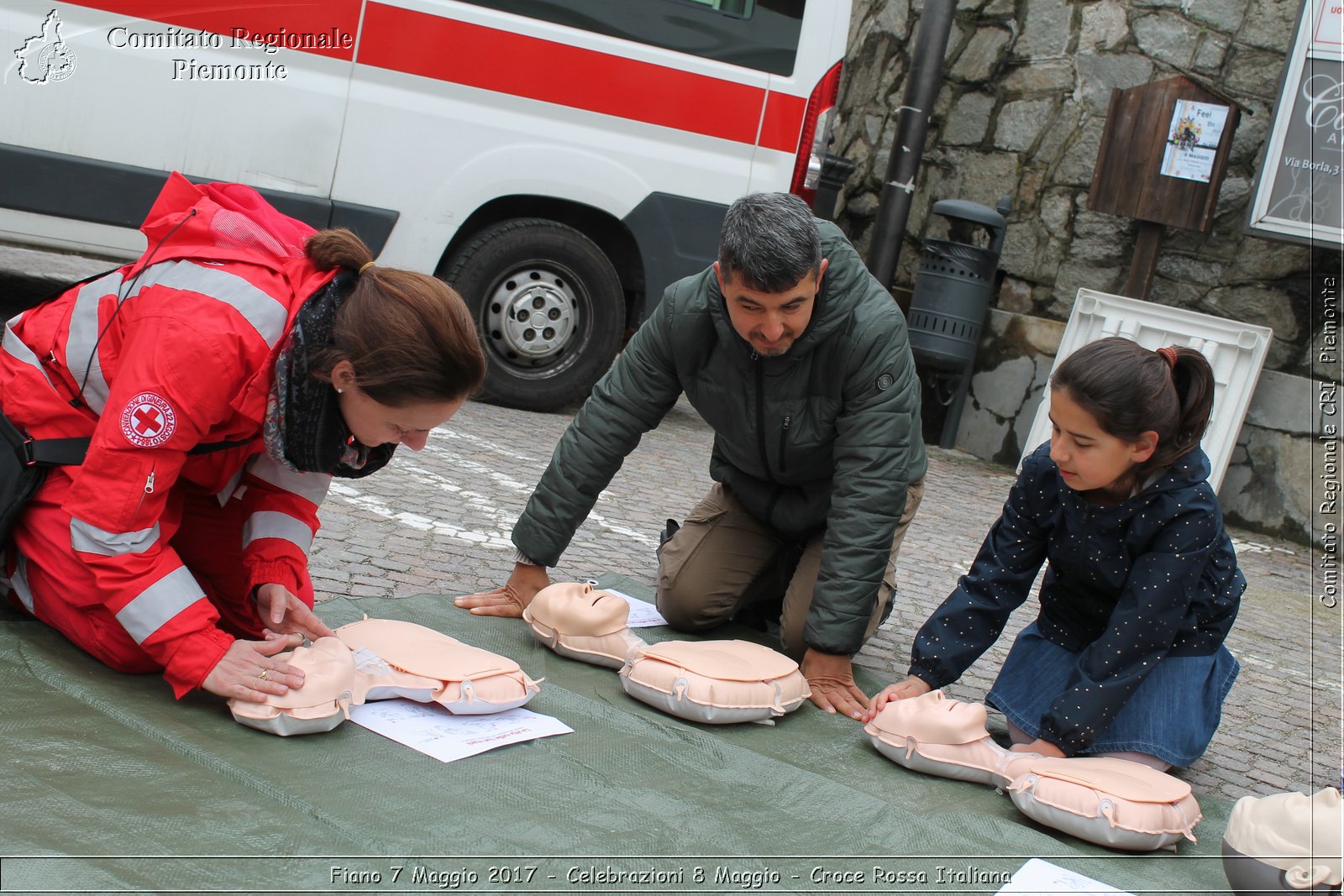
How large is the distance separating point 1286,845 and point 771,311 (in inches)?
50.5

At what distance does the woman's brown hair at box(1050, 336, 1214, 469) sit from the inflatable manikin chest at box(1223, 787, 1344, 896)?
0.67 m

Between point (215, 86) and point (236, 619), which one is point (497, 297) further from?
point (236, 619)

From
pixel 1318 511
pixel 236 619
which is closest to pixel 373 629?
pixel 236 619

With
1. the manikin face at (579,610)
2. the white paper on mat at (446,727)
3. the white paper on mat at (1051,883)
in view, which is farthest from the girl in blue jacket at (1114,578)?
the white paper on mat at (446,727)

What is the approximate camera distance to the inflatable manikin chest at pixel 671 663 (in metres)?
2.37

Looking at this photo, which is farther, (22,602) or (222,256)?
(22,602)

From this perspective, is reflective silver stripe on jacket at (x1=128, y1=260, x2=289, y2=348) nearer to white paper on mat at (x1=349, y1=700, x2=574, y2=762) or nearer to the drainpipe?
white paper on mat at (x1=349, y1=700, x2=574, y2=762)

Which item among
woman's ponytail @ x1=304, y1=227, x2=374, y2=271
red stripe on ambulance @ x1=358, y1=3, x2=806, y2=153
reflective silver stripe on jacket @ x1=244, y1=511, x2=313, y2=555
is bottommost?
reflective silver stripe on jacket @ x1=244, y1=511, x2=313, y2=555

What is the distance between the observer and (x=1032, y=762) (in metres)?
2.22

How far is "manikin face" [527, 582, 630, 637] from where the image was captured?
2.59 meters

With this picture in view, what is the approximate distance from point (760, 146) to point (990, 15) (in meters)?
2.37

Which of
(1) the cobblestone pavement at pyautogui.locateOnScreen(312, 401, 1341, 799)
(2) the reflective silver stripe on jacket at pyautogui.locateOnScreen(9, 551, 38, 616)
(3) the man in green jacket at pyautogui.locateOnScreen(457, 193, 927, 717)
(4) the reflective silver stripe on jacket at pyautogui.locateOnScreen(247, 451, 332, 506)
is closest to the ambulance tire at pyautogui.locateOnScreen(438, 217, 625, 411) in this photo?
(1) the cobblestone pavement at pyautogui.locateOnScreen(312, 401, 1341, 799)

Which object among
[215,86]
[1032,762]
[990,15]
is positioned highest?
[990,15]

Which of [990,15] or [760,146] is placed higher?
[990,15]
